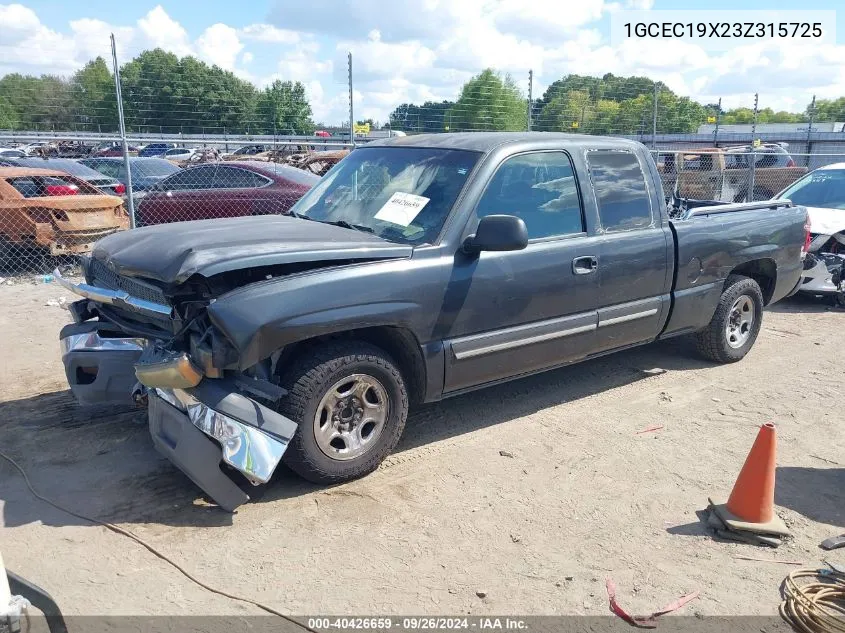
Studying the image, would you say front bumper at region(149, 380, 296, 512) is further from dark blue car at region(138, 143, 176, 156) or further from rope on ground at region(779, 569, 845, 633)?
dark blue car at region(138, 143, 176, 156)

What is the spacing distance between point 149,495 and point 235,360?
102 centimetres

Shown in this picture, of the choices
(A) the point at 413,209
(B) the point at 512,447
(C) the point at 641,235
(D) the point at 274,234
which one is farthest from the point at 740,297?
(D) the point at 274,234

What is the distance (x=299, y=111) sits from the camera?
2314cm

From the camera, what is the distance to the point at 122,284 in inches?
167

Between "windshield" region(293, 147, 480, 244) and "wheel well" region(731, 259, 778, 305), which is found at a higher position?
"windshield" region(293, 147, 480, 244)

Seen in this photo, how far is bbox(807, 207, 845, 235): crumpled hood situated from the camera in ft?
28.8

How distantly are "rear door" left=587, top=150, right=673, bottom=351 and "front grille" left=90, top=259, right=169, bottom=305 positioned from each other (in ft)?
9.47

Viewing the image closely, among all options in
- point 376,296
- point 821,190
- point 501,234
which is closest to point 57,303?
point 376,296

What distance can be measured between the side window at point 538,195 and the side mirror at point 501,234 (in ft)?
1.02

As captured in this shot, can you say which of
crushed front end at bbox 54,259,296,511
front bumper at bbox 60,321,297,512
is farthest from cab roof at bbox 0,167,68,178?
front bumper at bbox 60,321,297,512

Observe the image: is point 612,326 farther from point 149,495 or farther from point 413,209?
point 149,495

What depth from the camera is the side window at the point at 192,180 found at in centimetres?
1129

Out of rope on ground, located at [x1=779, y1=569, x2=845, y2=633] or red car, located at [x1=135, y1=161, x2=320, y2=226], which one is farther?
red car, located at [x1=135, y1=161, x2=320, y2=226]

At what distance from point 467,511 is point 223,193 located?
26.9 feet
